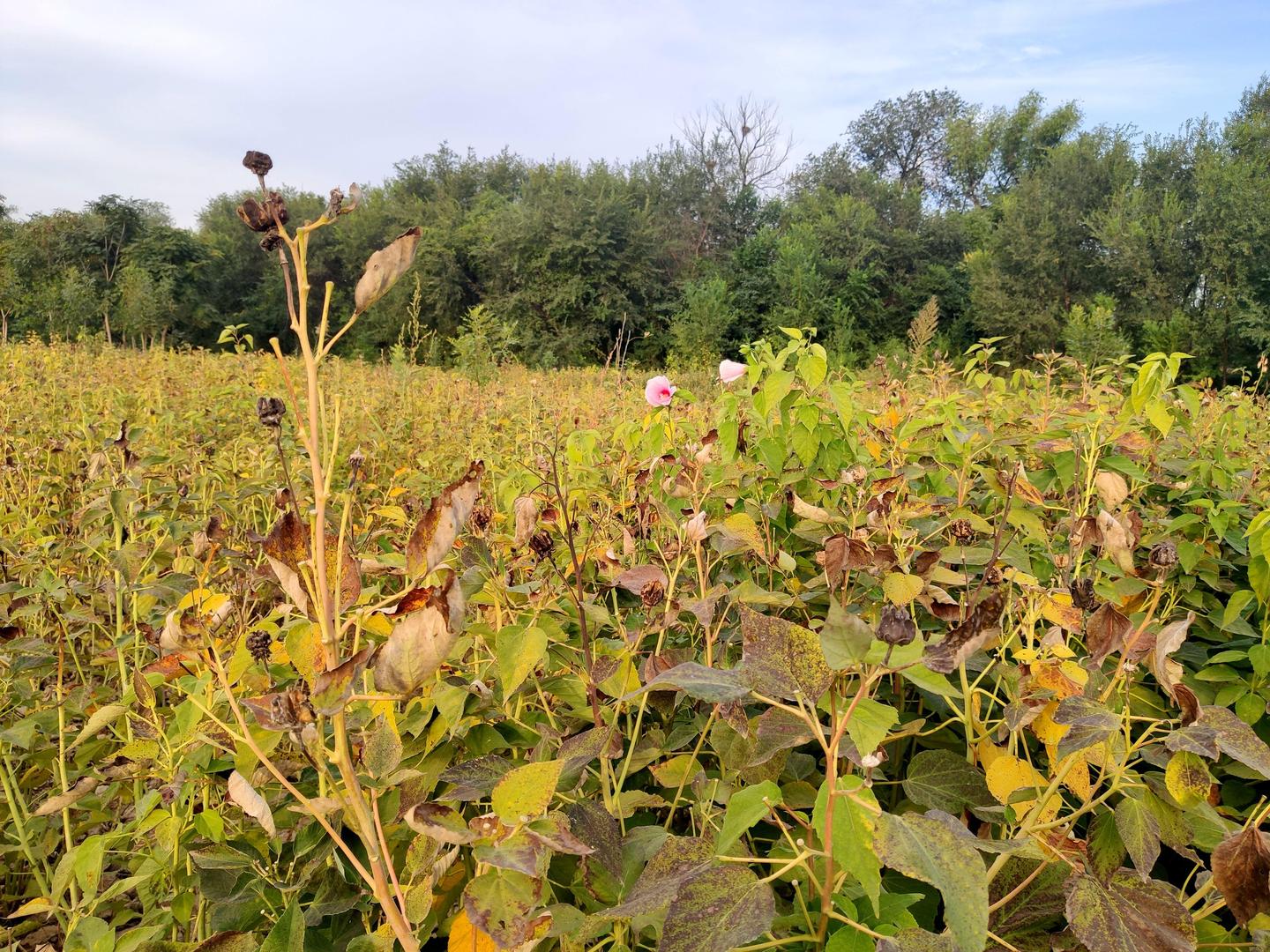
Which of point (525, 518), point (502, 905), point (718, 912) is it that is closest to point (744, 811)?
point (718, 912)

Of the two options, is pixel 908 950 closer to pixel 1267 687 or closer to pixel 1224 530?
pixel 1267 687

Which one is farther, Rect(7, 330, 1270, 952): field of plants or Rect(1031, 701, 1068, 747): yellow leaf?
Rect(1031, 701, 1068, 747): yellow leaf

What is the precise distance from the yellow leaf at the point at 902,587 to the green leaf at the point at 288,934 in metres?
0.59

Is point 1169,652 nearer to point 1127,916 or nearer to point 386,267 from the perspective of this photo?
point 1127,916

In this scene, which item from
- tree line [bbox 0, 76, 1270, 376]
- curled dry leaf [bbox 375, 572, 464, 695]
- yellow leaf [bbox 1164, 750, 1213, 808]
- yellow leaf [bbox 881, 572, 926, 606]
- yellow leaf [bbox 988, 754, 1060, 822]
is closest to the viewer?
curled dry leaf [bbox 375, 572, 464, 695]

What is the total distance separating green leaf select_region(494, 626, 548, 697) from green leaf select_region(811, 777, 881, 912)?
0.27 meters

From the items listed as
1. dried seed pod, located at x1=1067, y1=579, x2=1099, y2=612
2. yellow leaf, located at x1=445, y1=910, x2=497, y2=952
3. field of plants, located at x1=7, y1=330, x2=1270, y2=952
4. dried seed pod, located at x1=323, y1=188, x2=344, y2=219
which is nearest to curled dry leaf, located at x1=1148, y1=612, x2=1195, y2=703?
field of plants, located at x1=7, y1=330, x2=1270, y2=952

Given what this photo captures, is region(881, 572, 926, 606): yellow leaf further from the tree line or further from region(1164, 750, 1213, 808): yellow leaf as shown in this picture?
the tree line

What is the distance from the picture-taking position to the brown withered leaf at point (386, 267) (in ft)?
1.47

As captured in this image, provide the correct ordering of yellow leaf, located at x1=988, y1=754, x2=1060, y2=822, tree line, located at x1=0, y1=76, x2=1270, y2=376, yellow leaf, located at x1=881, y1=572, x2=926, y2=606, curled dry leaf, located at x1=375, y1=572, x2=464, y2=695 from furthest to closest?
tree line, located at x1=0, y1=76, x2=1270, y2=376
yellow leaf, located at x1=881, y1=572, x2=926, y2=606
yellow leaf, located at x1=988, y1=754, x2=1060, y2=822
curled dry leaf, located at x1=375, y1=572, x2=464, y2=695

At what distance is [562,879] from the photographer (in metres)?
0.73

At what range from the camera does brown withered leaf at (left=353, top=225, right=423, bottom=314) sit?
45cm

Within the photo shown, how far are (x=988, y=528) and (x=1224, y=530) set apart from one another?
18.6 inches

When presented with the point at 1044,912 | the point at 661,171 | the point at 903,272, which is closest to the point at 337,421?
the point at 1044,912
